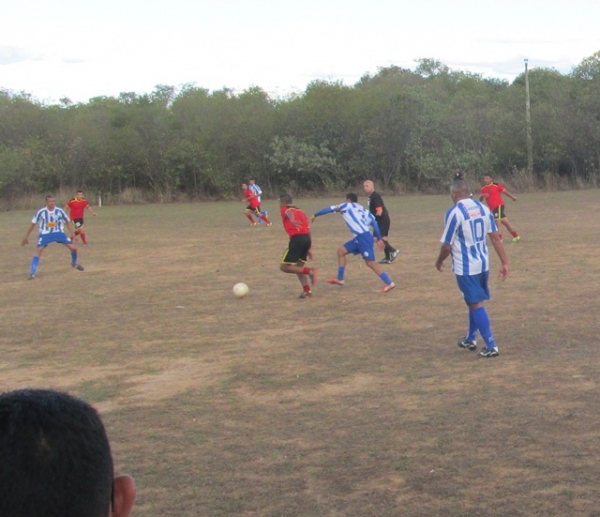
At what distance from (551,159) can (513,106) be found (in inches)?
194

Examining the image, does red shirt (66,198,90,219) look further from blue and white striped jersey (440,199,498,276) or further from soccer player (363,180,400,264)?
blue and white striped jersey (440,199,498,276)

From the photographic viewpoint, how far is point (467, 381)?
27.0ft

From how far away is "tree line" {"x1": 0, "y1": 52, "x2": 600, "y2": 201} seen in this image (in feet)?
166

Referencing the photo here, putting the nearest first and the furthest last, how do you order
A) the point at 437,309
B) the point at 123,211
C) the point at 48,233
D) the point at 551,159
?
the point at 437,309 < the point at 48,233 < the point at 123,211 < the point at 551,159

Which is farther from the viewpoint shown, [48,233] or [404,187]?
[404,187]

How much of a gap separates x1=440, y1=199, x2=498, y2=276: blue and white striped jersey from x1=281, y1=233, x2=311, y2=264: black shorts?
4.61 meters

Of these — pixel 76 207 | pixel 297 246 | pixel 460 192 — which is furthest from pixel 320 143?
pixel 460 192

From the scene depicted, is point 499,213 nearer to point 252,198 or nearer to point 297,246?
point 297,246

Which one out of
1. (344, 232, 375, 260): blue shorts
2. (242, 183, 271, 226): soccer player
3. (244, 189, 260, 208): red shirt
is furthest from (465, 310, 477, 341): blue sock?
(244, 189, 260, 208): red shirt

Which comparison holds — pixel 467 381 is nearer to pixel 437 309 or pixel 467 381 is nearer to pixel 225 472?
pixel 225 472

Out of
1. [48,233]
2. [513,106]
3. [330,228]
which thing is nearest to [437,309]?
[48,233]

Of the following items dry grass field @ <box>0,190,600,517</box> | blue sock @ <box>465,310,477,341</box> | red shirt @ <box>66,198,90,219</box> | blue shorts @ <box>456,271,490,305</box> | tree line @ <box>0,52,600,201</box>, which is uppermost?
tree line @ <box>0,52,600,201</box>

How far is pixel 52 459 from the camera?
1611 mm

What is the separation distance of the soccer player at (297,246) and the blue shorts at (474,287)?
4.67m
